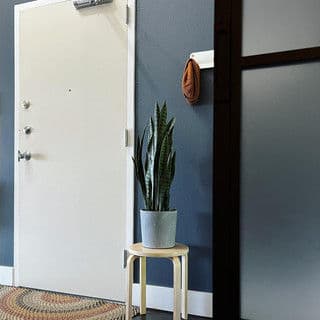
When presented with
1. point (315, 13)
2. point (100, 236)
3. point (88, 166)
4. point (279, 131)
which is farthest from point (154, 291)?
point (315, 13)

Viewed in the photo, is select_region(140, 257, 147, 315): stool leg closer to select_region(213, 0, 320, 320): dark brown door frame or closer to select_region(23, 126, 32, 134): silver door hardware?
select_region(213, 0, 320, 320): dark brown door frame

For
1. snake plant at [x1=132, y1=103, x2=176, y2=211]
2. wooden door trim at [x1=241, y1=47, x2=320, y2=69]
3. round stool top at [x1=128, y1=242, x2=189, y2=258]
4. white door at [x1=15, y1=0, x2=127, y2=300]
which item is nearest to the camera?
wooden door trim at [x1=241, y1=47, x2=320, y2=69]

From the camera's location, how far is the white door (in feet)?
8.42

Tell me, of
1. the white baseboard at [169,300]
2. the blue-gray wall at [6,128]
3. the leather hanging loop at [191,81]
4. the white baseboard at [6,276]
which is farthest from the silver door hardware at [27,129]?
the white baseboard at [169,300]

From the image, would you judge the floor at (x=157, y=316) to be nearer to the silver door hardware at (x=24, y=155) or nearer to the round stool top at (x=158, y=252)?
the round stool top at (x=158, y=252)

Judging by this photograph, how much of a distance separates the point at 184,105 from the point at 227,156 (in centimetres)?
82

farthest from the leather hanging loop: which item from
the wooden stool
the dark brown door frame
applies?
the wooden stool

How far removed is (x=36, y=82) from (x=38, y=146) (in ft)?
1.50

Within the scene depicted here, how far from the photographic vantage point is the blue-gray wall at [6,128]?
9.61 feet

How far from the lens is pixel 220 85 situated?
167cm

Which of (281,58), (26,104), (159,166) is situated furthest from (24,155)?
(281,58)

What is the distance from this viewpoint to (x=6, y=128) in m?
2.96

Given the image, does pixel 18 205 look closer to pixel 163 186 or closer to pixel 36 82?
pixel 36 82

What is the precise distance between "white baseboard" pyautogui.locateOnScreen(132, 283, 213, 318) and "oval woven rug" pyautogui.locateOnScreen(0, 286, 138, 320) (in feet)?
0.36
